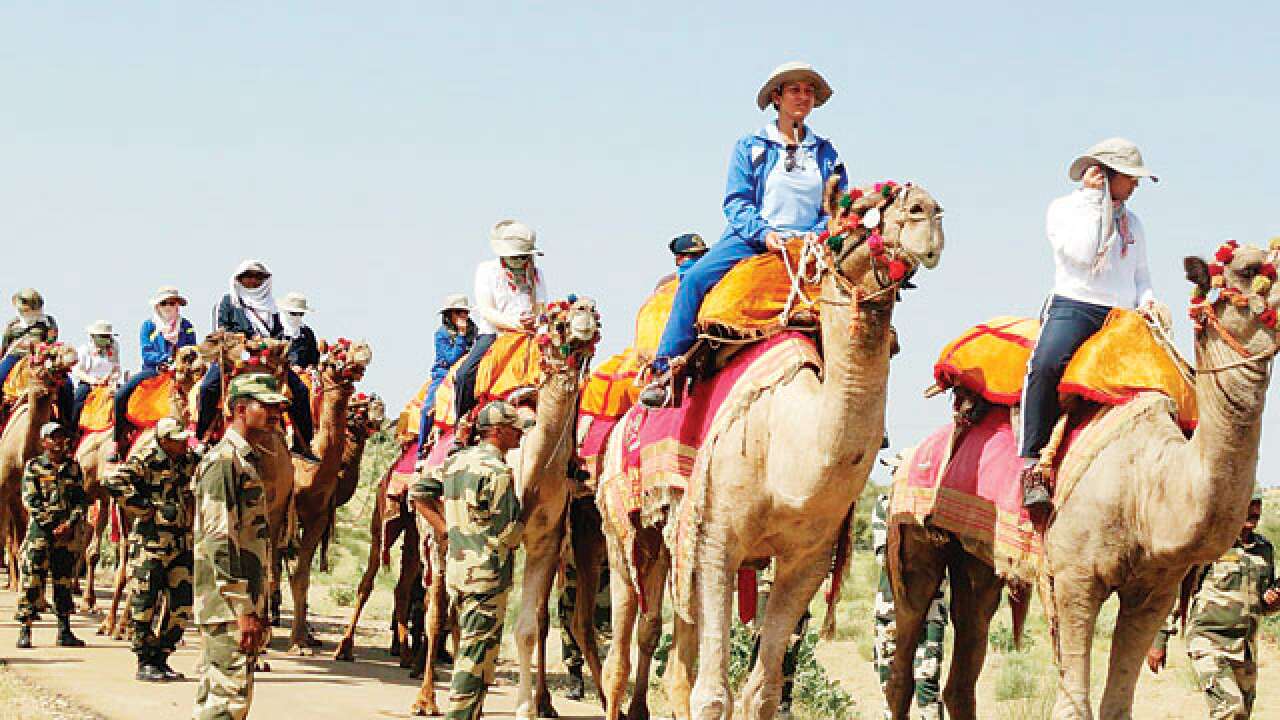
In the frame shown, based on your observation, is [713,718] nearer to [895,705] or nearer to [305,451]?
[895,705]

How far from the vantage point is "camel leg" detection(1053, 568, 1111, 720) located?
8820 mm

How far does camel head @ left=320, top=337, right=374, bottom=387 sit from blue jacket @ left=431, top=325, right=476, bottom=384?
2.64ft

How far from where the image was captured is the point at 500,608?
32.6 ft

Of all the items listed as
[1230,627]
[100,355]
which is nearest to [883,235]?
[1230,627]

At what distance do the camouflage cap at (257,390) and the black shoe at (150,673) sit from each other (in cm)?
580

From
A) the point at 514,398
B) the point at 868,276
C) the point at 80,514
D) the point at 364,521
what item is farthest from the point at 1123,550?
the point at 364,521

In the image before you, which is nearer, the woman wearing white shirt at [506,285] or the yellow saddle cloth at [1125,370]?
the yellow saddle cloth at [1125,370]

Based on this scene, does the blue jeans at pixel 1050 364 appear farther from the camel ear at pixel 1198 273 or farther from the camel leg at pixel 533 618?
the camel leg at pixel 533 618

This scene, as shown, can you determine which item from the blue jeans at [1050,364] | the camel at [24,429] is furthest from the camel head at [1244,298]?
the camel at [24,429]

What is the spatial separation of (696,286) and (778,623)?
2317 mm

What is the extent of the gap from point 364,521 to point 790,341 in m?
30.6

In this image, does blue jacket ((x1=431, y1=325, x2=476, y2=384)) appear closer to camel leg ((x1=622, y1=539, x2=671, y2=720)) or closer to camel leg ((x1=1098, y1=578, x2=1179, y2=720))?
camel leg ((x1=622, y1=539, x2=671, y2=720))

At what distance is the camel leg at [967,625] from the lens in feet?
37.4

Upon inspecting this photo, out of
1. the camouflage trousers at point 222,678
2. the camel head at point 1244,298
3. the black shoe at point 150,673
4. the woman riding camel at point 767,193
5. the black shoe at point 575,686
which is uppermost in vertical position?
the woman riding camel at point 767,193
